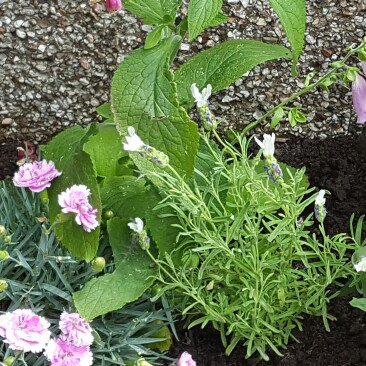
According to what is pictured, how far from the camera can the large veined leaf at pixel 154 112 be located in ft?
4.31

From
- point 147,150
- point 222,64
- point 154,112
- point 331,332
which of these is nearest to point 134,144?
point 147,150

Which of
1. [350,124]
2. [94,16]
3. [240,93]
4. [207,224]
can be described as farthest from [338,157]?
[94,16]

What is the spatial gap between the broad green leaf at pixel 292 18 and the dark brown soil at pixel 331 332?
53cm

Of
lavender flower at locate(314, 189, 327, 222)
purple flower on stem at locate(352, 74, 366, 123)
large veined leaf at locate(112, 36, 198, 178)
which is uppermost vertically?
purple flower on stem at locate(352, 74, 366, 123)

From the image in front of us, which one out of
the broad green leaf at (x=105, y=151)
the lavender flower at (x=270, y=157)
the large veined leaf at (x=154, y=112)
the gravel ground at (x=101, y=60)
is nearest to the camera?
the lavender flower at (x=270, y=157)

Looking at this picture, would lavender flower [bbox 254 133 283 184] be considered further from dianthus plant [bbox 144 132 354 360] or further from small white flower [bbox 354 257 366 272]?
small white flower [bbox 354 257 366 272]

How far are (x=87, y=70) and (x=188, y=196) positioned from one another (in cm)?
62

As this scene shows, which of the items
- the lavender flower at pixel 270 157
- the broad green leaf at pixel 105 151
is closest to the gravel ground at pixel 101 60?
the broad green leaf at pixel 105 151

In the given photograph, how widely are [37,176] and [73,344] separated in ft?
1.15

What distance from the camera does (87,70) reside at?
183cm

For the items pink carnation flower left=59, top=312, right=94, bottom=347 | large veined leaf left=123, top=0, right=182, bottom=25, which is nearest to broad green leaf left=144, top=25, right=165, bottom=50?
large veined leaf left=123, top=0, right=182, bottom=25

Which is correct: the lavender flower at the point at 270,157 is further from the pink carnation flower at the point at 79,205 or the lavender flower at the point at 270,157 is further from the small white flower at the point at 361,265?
the pink carnation flower at the point at 79,205

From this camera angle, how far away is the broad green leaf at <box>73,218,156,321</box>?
4.40ft

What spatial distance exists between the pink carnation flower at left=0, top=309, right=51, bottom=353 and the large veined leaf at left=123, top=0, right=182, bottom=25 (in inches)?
22.6
